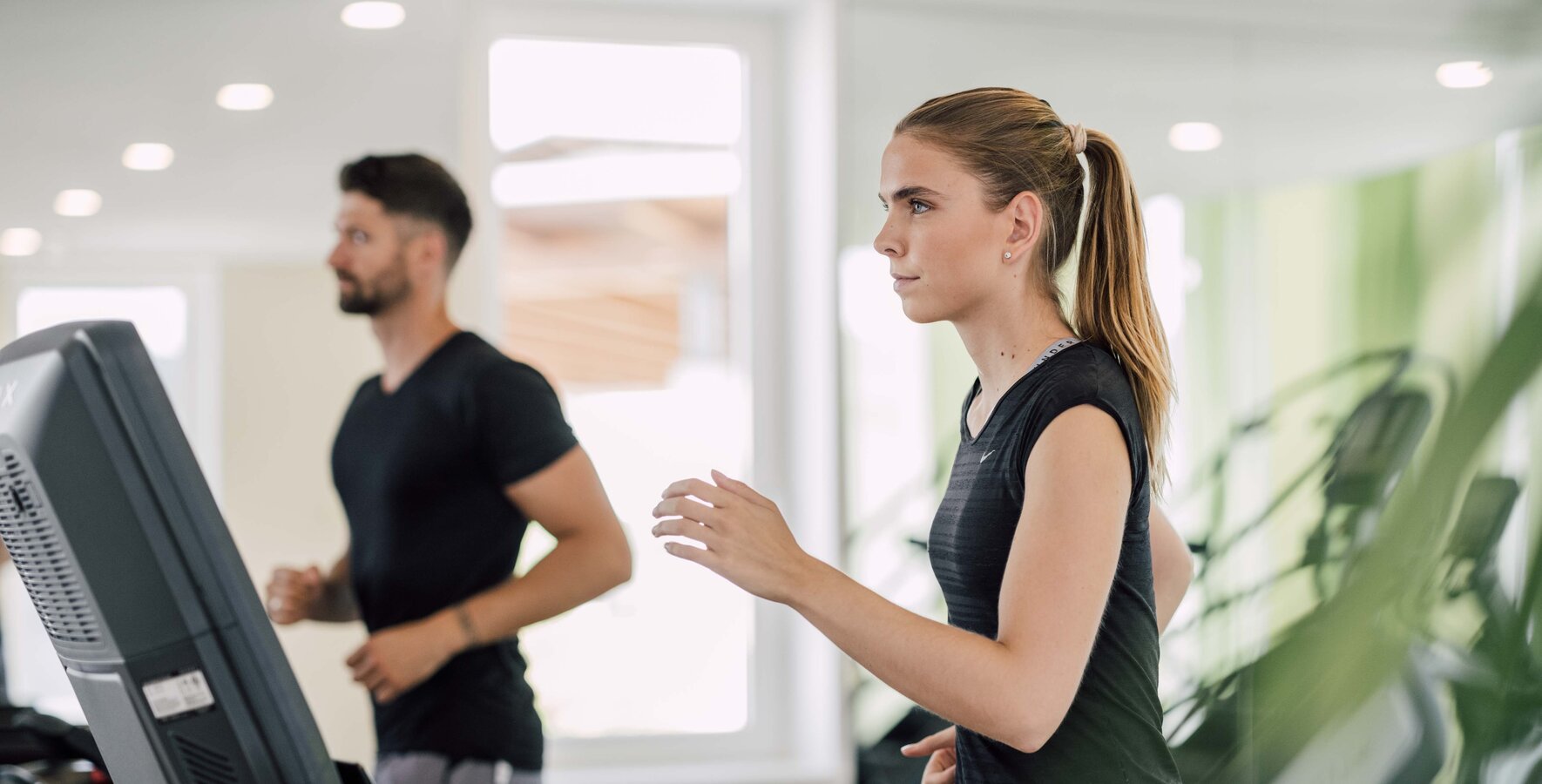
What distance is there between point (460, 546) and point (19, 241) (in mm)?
1440

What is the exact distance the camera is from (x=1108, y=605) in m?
1.13

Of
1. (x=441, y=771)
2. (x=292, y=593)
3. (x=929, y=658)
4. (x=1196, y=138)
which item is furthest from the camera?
(x=1196, y=138)

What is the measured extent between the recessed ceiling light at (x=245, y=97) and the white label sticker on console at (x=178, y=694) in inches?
90.5

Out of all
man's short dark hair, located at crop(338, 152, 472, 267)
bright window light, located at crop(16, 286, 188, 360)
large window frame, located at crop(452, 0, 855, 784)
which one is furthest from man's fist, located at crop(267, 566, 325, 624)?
large window frame, located at crop(452, 0, 855, 784)

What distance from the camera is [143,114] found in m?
2.81

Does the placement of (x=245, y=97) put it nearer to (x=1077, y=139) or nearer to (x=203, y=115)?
(x=203, y=115)

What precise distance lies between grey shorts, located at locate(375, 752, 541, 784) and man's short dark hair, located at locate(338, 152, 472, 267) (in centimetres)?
82

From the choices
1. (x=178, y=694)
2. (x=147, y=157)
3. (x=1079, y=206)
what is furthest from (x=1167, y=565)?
(x=147, y=157)

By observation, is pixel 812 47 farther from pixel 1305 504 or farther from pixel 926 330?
pixel 1305 504

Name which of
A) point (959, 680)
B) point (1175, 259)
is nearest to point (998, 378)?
point (959, 680)

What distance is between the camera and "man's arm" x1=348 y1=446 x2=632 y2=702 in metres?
1.86

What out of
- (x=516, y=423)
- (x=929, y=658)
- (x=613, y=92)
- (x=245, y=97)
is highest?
(x=613, y=92)

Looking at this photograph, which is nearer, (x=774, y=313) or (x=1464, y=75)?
(x=1464, y=75)

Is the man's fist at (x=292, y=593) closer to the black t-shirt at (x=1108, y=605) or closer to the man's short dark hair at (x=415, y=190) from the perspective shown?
the man's short dark hair at (x=415, y=190)
